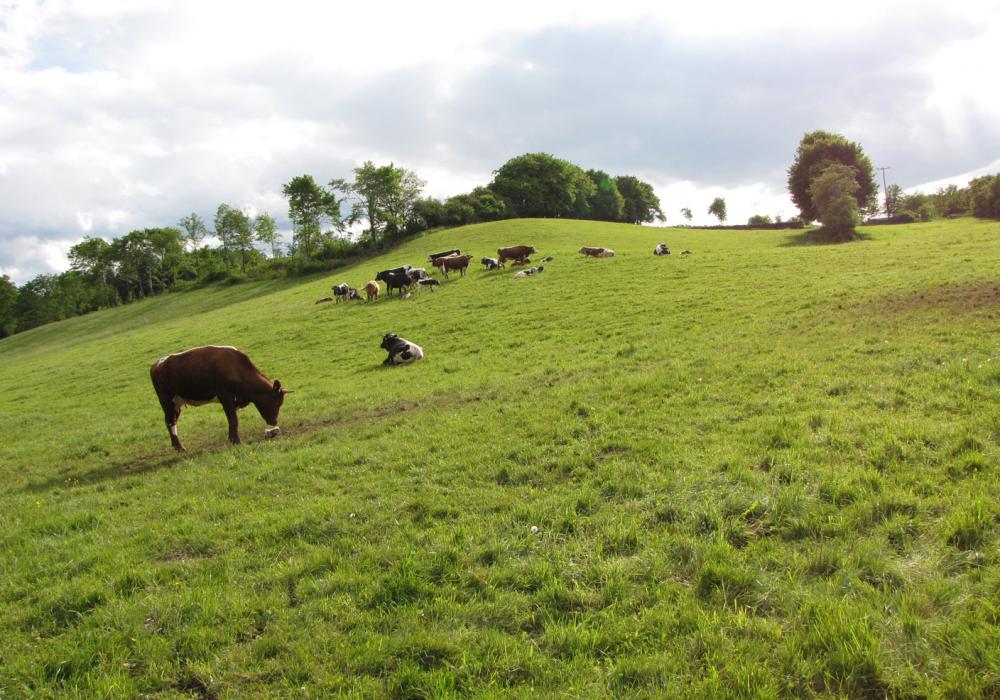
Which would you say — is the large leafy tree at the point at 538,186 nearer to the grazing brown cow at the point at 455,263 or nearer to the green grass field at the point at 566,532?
the grazing brown cow at the point at 455,263

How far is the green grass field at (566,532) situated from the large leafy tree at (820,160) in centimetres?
5239

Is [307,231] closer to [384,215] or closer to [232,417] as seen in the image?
[384,215]

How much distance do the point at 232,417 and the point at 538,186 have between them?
7759 cm

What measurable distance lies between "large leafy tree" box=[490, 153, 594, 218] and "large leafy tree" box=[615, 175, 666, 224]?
30.0 m

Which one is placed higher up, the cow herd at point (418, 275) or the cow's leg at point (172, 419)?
the cow herd at point (418, 275)

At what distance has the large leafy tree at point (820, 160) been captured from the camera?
59.9 meters

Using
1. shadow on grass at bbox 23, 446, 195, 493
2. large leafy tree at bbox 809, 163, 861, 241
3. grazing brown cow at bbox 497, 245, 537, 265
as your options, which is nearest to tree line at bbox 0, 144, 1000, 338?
large leafy tree at bbox 809, 163, 861, 241

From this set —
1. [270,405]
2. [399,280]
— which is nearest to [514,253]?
[399,280]

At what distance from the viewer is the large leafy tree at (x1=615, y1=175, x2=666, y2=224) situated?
116 m

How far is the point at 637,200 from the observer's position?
118 meters

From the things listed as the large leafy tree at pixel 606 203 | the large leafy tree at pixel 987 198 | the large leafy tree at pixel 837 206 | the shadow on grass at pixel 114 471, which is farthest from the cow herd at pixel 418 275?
the large leafy tree at pixel 606 203

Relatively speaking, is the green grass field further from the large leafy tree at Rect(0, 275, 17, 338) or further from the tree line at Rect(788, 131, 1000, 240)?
the large leafy tree at Rect(0, 275, 17, 338)

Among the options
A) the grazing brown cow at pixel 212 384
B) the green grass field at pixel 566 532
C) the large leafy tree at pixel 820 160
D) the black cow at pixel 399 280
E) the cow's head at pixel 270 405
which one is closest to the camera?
→ the green grass field at pixel 566 532

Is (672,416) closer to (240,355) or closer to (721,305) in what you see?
(240,355)
